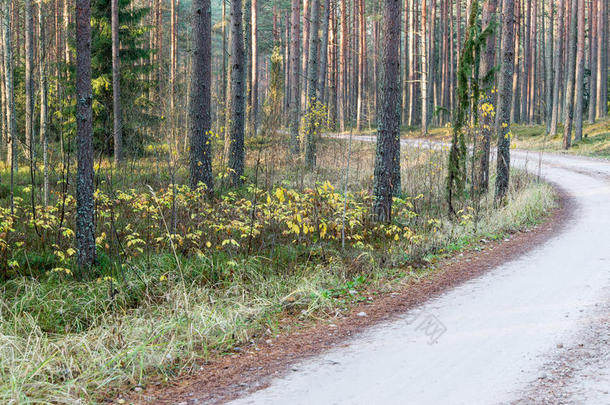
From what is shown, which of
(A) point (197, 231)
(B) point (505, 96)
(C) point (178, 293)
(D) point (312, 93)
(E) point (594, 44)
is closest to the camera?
(C) point (178, 293)

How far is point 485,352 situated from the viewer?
4.53 m

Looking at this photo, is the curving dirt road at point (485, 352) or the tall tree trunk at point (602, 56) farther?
the tall tree trunk at point (602, 56)

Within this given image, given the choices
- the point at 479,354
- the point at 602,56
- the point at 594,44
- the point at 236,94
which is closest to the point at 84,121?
the point at 479,354

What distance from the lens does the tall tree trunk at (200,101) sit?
11664 millimetres

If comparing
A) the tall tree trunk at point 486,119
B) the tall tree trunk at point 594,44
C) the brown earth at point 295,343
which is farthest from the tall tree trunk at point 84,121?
the tall tree trunk at point 594,44

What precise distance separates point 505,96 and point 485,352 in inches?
404

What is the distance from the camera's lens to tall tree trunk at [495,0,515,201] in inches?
504

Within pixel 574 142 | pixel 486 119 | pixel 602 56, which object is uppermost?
pixel 602 56

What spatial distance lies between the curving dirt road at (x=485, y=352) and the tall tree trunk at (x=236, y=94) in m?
8.52

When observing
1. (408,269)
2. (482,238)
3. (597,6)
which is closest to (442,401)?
(408,269)

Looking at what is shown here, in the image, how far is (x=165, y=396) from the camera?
3.90 m

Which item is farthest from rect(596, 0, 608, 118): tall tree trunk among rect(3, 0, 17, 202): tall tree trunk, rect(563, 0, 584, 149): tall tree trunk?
rect(3, 0, 17, 202): tall tree trunk

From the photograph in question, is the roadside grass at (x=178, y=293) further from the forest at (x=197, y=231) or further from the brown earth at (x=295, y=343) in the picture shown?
the brown earth at (x=295, y=343)

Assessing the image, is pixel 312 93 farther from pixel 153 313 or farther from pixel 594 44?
pixel 594 44
